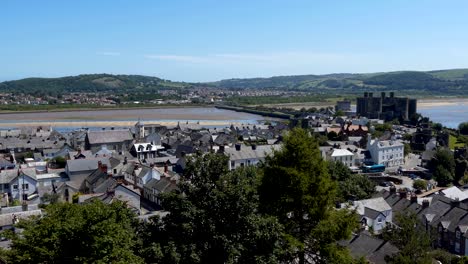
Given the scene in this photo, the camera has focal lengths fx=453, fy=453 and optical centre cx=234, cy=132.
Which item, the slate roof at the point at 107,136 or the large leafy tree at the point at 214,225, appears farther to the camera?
the slate roof at the point at 107,136

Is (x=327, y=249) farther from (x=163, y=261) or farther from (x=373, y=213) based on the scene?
(x=373, y=213)

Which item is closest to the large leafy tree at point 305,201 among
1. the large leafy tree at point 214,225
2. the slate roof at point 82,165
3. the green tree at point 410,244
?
the large leafy tree at point 214,225

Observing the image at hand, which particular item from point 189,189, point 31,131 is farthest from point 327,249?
point 31,131

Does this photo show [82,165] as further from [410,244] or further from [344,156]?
[410,244]

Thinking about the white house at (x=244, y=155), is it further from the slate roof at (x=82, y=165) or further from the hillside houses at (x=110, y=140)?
the hillside houses at (x=110, y=140)

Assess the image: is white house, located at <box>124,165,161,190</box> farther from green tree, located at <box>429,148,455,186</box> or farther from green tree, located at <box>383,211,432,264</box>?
green tree, located at <box>429,148,455,186</box>

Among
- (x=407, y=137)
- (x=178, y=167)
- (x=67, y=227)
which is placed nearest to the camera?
(x=67, y=227)

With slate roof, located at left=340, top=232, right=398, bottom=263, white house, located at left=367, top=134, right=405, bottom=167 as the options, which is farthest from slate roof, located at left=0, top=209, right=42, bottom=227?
white house, located at left=367, top=134, right=405, bottom=167
